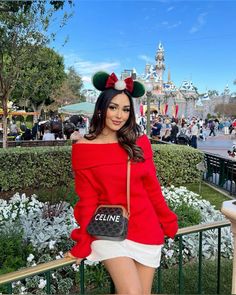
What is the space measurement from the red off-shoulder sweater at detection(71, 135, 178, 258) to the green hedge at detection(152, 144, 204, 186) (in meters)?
7.47

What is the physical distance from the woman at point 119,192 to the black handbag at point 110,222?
28 mm

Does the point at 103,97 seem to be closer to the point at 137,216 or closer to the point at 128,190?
the point at 128,190

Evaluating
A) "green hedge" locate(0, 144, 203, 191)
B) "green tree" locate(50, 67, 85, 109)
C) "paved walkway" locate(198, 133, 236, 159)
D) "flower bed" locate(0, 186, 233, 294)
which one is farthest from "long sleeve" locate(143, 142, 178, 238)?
"green tree" locate(50, 67, 85, 109)

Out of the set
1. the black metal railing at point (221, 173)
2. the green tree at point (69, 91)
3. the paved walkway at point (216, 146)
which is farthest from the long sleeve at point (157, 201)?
the green tree at point (69, 91)

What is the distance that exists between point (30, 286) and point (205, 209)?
11.8ft

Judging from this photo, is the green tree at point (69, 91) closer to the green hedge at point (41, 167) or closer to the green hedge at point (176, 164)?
the green hedge at point (176, 164)

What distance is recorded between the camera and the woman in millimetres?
1861

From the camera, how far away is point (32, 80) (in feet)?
43.7

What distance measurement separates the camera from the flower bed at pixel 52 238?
398 centimetres

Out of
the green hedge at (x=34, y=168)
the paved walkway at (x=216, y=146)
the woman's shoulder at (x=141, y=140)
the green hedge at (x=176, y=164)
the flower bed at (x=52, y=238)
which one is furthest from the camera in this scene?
the paved walkway at (x=216, y=146)

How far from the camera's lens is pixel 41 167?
856 centimetres

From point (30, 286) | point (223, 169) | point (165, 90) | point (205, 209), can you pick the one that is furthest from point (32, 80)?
point (165, 90)

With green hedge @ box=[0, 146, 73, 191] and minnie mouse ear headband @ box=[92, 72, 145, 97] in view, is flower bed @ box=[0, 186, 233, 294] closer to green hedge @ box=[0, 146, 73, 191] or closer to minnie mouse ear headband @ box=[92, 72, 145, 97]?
green hedge @ box=[0, 146, 73, 191]

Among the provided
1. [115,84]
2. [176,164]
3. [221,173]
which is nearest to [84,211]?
[115,84]
